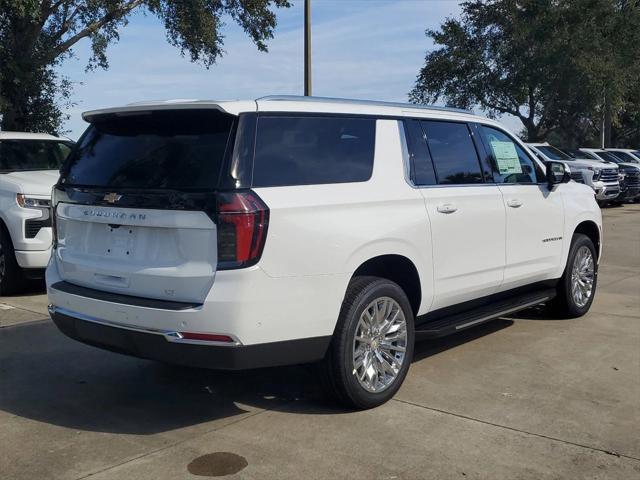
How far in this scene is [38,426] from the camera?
14.5 ft

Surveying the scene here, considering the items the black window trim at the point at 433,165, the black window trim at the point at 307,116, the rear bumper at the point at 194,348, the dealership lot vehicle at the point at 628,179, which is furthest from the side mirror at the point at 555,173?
the dealership lot vehicle at the point at 628,179

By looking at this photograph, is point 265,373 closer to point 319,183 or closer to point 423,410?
point 423,410

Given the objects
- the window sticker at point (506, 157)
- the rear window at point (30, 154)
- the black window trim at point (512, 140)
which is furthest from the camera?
the rear window at point (30, 154)

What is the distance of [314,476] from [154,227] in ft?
5.38

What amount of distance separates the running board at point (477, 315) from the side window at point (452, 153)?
3.37ft

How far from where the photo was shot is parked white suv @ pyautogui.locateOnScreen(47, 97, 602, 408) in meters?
3.96

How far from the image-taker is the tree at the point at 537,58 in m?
29.3

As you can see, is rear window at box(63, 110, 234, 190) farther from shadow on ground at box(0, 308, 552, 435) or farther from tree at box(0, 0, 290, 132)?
tree at box(0, 0, 290, 132)

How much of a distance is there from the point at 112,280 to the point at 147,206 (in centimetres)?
55

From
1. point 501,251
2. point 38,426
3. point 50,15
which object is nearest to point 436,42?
point 50,15

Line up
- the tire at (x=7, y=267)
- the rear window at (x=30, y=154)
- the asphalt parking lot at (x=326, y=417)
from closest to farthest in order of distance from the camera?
1. the asphalt parking lot at (x=326, y=417)
2. the tire at (x=7, y=267)
3. the rear window at (x=30, y=154)

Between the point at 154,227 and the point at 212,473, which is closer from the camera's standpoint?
the point at 212,473

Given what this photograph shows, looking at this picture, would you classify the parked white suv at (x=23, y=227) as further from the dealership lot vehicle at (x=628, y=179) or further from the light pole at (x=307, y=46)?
the dealership lot vehicle at (x=628, y=179)

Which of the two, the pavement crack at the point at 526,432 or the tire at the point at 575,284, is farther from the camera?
the tire at the point at 575,284
